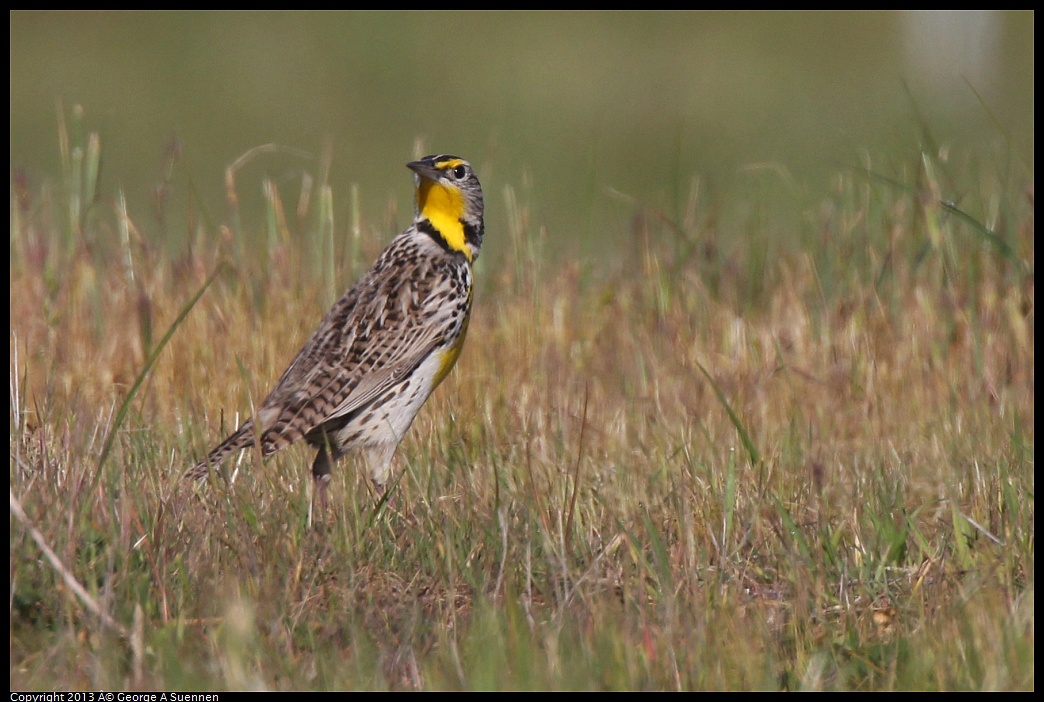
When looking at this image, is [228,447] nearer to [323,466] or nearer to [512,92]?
[323,466]

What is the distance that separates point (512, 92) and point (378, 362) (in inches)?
584

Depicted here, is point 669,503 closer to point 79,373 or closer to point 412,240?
point 412,240

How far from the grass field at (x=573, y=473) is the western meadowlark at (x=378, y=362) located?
5.9 inches

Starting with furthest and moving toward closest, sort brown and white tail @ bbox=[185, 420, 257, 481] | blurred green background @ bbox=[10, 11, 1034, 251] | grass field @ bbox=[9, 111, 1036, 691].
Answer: blurred green background @ bbox=[10, 11, 1034, 251] < brown and white tail @ bbox=[185, 420, 257, 481] < grass field @ bbox=[9, 111, 1036, 691]

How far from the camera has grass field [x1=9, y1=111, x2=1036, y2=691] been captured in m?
3.60

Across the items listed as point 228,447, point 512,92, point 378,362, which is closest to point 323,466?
point 378,362

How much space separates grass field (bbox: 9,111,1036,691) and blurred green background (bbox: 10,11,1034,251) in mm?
6242

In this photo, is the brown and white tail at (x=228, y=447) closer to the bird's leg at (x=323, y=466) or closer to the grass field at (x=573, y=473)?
the grass field at (x=573, y=473)

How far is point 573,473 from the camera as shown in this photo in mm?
5066

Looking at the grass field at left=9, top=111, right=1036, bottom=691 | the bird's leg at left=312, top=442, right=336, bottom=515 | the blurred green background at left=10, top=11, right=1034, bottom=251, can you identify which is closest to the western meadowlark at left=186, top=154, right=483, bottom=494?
the bird's leg at left=312, top=442, right=336, bottom=515

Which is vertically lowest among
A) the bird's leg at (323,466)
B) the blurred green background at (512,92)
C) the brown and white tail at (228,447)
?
the bird's leg at (323,466)

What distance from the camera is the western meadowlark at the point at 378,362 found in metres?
5.42

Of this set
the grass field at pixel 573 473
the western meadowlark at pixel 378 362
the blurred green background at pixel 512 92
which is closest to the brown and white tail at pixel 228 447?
the grass field at pixel 573 473

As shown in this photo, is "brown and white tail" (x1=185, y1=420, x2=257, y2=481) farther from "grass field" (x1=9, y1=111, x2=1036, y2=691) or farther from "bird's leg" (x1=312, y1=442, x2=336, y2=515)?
"bird's leg" (x1=312, y1=442, x2=336, y2=515)
